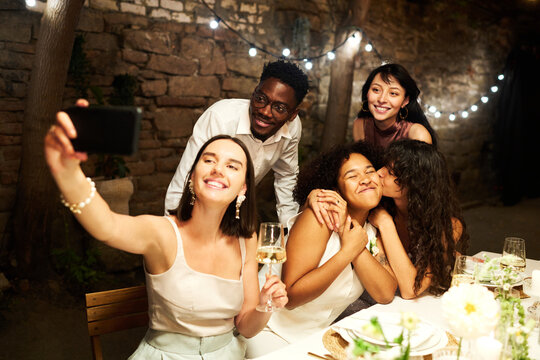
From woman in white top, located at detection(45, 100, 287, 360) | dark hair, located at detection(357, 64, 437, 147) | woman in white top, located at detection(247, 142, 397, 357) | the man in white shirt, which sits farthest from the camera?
dark hair, located at detection(357, 64, 437, 147)

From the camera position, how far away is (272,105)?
8.70 ft

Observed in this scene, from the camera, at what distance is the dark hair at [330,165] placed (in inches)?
89.5

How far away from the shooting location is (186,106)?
4.55 meters

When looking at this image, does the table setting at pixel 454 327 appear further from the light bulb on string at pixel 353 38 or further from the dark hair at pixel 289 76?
the light bulb on string at pixel 353 38

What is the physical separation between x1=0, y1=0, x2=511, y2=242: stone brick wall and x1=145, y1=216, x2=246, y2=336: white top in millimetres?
2499

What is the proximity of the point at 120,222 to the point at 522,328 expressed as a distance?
1095 mm

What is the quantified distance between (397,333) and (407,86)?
6.25 feet

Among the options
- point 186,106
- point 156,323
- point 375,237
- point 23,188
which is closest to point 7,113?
point 23,188

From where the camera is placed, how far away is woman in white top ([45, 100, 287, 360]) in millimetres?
1734

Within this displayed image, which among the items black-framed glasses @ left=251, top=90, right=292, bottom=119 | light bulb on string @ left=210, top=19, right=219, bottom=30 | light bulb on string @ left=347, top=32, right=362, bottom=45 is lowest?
black-framed glasses @ left=251, top=90, right=292, bottom=119

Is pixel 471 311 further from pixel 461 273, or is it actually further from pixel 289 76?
pixel 289 76

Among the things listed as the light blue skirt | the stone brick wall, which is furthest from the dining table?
the stone brick wall

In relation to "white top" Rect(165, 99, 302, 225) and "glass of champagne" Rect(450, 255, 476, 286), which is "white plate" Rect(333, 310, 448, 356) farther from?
"white top" Rect(165, 99, 302, 225)

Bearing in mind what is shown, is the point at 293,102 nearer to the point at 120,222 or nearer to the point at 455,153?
the point at 120,222
